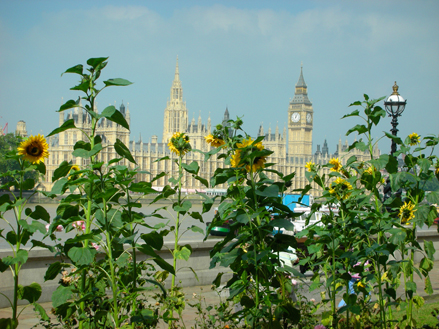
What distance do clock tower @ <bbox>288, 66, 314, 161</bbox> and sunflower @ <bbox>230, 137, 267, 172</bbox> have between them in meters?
98.9

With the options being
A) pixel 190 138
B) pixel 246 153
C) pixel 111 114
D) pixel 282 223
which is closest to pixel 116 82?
pixel 111 114

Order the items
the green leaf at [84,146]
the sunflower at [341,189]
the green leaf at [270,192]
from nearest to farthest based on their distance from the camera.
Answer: the green leaf at [84,146] < the green leaf at [270,192] < the sunflower at [341,189]

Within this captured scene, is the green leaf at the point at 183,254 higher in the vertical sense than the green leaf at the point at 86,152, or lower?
lower

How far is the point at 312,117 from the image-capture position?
102688 millimetres

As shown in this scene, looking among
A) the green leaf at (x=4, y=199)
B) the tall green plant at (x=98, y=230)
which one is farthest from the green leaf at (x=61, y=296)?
the green leaf at (x=4, y=199)

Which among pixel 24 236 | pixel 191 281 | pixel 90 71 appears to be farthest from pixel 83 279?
pixel 191 281

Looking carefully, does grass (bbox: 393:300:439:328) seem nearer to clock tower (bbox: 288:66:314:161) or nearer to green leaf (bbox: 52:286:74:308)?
green leaf (bbox: 52:286:74:308)

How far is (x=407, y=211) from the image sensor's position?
3.73 m

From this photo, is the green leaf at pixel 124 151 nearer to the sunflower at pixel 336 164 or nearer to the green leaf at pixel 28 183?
the green leaf at pixel 28 183

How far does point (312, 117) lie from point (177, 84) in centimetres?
3094

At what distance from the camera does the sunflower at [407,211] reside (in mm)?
3673

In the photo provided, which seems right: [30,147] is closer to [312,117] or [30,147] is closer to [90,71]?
[90,71]

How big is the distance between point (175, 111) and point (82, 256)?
8165cm

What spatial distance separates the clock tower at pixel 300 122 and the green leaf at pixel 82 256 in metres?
99.6
